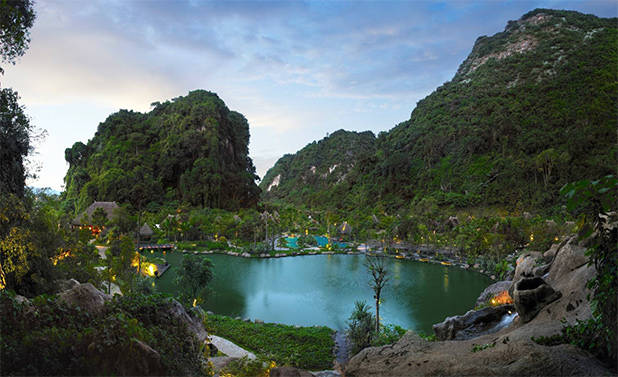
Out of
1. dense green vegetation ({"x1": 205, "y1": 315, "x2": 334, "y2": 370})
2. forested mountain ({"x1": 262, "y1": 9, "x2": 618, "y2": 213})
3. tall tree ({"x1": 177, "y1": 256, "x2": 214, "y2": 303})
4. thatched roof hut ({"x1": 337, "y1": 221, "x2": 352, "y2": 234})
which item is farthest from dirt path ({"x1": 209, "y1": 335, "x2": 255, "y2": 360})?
forested mountain ({"x1": 262, "y1": 9, "x2": 618, "y2": 213})

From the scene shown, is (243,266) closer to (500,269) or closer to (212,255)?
(212,255)

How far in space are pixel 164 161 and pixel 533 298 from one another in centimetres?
Result: 6027

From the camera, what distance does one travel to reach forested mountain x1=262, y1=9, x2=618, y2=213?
138ft

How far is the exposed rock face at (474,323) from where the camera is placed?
9664 millimetres

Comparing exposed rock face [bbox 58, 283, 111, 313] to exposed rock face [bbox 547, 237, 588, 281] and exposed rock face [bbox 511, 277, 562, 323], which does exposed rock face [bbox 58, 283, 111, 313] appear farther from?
exposed rock face [bbox 547, 237, 588, 281]

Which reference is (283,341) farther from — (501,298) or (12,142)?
(12,142)

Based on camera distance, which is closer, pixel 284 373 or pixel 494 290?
pixel 284 373

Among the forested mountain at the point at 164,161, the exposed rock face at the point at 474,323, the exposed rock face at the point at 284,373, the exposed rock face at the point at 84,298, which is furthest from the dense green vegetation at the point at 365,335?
the forested mountain at the point at 164,161

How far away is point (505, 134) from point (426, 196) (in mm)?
16713

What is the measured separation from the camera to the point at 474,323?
9859 mm

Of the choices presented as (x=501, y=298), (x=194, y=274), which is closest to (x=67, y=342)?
→ (x=194, y=274)

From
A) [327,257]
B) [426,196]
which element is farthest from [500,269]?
[426,196]

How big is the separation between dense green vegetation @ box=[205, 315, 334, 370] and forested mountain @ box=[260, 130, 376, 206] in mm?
72812

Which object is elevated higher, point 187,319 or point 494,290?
point 187,319
